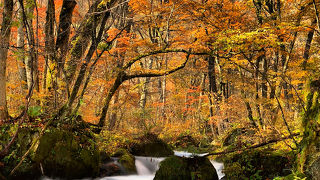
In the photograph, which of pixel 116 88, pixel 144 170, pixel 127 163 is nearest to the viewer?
pixel 127 163

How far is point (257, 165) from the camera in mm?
6461

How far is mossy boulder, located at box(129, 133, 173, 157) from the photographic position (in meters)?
11.7

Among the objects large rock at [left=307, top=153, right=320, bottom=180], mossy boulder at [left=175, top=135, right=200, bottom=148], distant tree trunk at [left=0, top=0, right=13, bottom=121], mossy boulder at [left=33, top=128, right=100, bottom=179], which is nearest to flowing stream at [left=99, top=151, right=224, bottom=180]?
mossy boulder at [left=33, top=128, right=100, bottom=179]

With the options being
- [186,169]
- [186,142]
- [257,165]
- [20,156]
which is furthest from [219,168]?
[186,142]

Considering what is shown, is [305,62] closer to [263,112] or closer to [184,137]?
[263,112]

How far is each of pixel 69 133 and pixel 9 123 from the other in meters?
1.54

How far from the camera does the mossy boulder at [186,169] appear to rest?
649 cm

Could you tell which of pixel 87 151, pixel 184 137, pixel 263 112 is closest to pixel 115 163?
pixel 87 151

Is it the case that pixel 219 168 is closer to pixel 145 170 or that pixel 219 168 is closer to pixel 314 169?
pixel 145 170

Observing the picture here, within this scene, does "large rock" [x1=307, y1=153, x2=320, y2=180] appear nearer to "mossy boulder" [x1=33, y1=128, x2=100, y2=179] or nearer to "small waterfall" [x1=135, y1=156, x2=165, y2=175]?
"mossy boulder" [x1=33, y1=128, x2=100, y2=179]

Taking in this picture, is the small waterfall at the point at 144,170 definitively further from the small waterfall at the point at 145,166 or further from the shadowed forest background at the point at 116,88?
the shadowed forest background at the point at 116,88

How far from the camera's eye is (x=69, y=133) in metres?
6.93

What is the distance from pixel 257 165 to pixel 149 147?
252 inches

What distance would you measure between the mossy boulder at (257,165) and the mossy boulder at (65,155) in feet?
13.3
